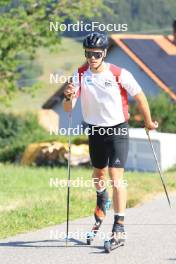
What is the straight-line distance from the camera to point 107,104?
8.12 m

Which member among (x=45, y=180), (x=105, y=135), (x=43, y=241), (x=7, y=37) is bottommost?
(x=7, y=37)

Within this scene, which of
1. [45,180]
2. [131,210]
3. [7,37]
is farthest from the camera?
[7,37]

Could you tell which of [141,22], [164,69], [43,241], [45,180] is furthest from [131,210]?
[141,22]

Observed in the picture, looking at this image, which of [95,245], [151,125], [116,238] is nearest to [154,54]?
[151,125]

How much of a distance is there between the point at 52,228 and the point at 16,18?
26954 mm

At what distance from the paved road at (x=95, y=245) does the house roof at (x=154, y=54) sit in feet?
98.2

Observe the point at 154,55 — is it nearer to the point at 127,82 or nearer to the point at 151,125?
the point at 151,125

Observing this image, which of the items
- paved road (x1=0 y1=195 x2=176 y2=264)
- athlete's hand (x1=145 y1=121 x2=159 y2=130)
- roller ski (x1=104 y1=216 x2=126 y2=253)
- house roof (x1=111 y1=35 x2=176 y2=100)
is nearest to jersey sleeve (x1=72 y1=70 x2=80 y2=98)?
athlete's hand (x1=145 y1=121 x2=159 y2=130)

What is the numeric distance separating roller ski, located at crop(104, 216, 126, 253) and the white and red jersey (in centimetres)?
95

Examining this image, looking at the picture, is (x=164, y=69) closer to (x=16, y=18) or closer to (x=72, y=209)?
(x=16, y=18)

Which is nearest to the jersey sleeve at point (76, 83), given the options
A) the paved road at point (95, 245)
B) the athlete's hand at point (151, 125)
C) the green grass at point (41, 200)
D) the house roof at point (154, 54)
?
the athlete's hand at point (151, 125)

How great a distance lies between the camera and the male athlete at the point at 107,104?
8102mm

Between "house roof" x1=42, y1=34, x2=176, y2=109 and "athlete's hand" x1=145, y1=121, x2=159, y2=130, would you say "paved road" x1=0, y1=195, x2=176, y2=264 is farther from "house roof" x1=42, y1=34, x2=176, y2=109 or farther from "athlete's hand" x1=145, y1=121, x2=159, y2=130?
"house roof" x1=42, y1=34, x2=176, y2=109

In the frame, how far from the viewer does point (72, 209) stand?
36.1 ft
